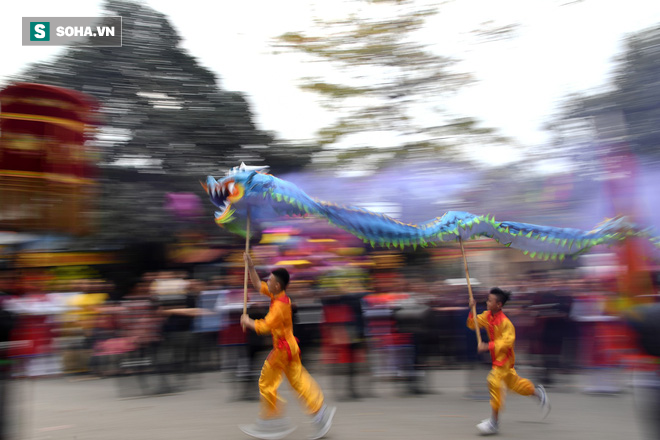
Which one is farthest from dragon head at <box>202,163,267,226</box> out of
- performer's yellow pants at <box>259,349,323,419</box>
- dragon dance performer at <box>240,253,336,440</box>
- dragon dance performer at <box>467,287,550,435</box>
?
dragon dance performer at <box>467,287,550,435</box>

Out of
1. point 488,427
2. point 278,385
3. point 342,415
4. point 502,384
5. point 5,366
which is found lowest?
point 342,415

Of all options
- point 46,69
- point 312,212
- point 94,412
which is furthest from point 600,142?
point 46,69

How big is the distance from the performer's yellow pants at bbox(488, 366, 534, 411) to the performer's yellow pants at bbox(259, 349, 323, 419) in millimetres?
1612

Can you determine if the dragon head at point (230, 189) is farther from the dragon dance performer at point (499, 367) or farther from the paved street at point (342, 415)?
the dragon dance performer at point (499, 367)

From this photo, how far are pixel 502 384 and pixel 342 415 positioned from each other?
70.1 inches

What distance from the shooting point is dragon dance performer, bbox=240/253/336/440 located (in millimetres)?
5223

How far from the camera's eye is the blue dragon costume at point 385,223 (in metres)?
5.55

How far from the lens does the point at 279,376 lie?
17.4ft

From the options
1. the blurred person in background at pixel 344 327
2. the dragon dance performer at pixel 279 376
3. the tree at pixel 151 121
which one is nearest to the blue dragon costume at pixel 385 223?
the dragon dance performer at pixel 279 376

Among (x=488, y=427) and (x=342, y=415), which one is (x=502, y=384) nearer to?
(x=488, y=427)

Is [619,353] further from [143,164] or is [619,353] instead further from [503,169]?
[143,164]

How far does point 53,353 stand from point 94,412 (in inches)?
128

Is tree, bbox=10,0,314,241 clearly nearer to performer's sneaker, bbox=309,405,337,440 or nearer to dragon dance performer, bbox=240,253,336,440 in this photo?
dragon dance performer, bbox=240,253,336,440

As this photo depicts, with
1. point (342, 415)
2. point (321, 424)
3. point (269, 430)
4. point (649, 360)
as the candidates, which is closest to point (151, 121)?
point (342, 415)
